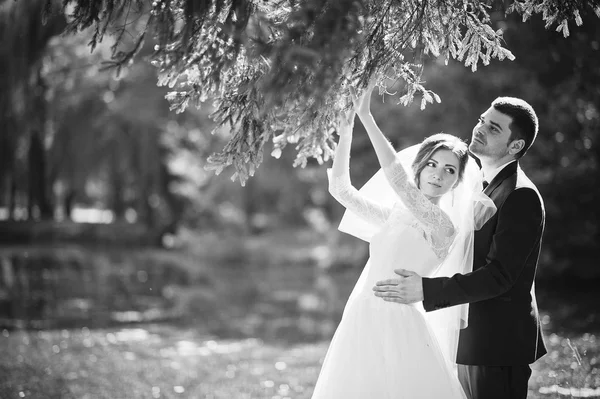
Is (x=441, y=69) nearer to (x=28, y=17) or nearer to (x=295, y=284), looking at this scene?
(x=295, y=284)

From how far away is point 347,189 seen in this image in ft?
14.0

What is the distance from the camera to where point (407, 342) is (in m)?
3.85

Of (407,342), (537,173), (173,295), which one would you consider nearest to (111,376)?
(407,342)

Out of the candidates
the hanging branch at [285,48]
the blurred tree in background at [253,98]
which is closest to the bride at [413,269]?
the hanging branch at [285,48]

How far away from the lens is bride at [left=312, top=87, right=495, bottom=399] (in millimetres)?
3781

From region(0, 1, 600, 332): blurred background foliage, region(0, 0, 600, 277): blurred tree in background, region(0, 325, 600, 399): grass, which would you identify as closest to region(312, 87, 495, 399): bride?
region(0, 0, 600, 277): blurred tree in background

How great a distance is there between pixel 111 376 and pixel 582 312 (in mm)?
8952

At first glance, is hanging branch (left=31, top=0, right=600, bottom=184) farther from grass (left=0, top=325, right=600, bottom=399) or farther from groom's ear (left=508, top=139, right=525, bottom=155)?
grass (left=0, top=325, right=600, bottom=399)

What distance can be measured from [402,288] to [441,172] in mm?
795

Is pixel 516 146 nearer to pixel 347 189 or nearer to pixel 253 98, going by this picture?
pixel 347 189

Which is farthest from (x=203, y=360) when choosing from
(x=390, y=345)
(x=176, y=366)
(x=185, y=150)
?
(x=185, y=150)

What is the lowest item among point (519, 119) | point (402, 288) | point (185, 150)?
point (402, 288)

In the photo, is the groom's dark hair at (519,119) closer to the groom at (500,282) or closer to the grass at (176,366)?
the groom at (500,282)

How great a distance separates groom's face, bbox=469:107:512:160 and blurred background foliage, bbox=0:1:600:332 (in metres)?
8.79
